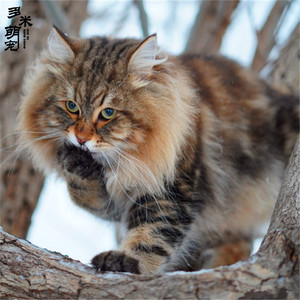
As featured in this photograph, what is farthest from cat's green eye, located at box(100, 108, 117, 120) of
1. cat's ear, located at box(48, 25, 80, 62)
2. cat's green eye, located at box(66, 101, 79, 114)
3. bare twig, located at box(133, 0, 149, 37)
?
bare twig, located at box(133, 0, 149, 37)

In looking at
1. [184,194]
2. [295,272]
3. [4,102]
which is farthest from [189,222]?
[4,102]

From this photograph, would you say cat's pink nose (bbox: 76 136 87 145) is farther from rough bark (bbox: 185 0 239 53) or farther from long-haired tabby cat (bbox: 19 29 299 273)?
rough bark (bbox: 185 0 239 53)

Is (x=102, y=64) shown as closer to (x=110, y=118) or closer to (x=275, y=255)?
(x=110, y=118)

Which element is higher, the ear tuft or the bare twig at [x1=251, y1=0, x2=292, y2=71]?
the bare twig at [x1=251, y1=0, x2=292, y2=71]

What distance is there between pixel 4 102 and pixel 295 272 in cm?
273

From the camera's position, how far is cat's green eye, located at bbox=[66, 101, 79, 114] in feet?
7.70

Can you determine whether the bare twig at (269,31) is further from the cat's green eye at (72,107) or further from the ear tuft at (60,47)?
the cat's green eye at (72,107)

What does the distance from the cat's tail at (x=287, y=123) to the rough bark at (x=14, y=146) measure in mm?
1953

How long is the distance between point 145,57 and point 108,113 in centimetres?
36

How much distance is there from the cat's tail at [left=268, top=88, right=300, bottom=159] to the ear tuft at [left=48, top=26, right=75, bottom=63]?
145 cm

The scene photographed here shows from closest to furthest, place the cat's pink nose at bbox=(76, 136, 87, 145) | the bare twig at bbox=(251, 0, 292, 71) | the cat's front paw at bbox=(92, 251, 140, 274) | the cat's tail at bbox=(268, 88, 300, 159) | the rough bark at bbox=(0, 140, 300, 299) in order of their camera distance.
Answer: the rough bark at bbox=(0, 140, 300, 299) < the cat's front paw at bbox=(92, 251, 140, 274) < the cat's pink nose at bbox=(76, 136, 87, 145) < the cat's tail at bbox=(268, 88, 300, 159) < the bare twig at bbox=(251, 0, 292, 71)

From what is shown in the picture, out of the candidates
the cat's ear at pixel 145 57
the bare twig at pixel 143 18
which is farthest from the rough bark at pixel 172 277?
the bare twig at pixel 143 18

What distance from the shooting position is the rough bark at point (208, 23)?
4.17 metres

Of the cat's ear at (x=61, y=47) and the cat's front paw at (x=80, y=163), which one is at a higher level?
the cat's ear at (x=61, y=47)
